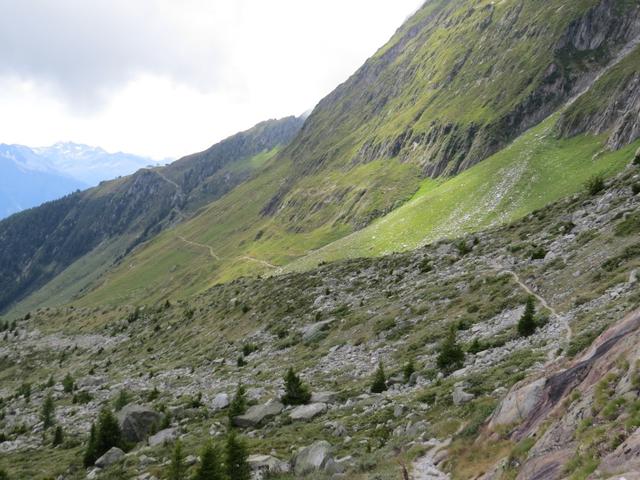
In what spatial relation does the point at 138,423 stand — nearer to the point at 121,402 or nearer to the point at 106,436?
the point at 106,436

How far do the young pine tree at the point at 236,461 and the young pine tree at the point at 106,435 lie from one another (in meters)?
13.0

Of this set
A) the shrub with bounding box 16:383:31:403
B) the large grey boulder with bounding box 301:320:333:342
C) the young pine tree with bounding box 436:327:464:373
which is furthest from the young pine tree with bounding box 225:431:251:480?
the shrub with bounding box 16:383:31:403

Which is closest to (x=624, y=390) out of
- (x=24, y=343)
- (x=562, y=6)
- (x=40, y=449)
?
(x=40, y=449)

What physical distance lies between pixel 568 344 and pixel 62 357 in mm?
82982

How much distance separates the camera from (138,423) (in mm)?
30062

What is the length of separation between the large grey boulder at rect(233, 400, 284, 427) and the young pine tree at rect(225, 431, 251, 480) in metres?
7.88

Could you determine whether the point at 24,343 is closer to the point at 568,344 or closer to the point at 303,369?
the point at 303,369

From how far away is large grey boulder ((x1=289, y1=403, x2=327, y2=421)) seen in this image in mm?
25422

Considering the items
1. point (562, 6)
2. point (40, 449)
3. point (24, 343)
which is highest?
point (562, 6)

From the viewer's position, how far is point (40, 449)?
33.9m

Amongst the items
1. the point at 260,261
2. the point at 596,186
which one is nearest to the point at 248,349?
the point at 596,186

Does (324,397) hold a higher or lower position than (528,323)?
higher

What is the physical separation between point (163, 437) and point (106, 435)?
A: 3327mm

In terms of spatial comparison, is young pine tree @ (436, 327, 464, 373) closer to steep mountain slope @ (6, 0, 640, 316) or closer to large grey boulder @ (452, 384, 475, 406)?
large grey boulder @ (452, 384, 475, 406)
